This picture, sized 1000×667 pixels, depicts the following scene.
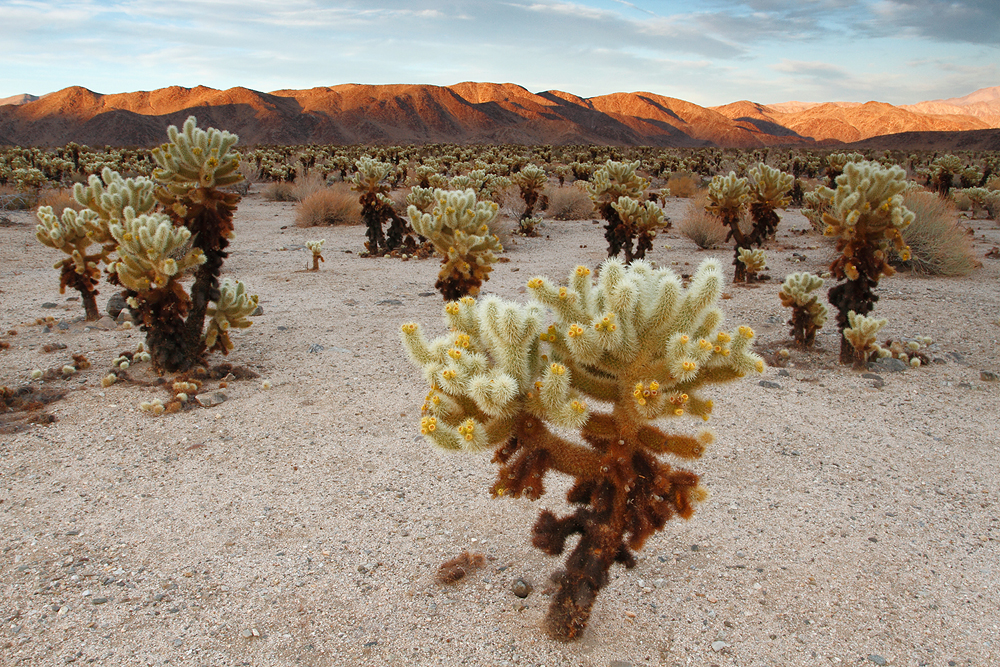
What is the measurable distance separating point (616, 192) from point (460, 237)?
175 inches

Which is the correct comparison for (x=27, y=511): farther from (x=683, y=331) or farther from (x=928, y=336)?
(x=928, y=336)

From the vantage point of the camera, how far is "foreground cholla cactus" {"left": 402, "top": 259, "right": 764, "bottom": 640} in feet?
7.69

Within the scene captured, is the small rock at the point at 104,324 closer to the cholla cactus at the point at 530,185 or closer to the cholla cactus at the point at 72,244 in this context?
the cholla cactus at the point at 72,244

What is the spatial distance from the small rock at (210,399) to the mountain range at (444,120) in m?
62.5

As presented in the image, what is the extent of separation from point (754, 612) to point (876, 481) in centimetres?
167

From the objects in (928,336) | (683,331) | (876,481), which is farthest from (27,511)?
(928,336)

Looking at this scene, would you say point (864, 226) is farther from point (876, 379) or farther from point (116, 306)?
point (116, 306)

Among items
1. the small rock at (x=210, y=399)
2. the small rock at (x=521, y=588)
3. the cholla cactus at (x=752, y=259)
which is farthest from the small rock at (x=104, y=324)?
the cholla cactus at (x=752, y=259)

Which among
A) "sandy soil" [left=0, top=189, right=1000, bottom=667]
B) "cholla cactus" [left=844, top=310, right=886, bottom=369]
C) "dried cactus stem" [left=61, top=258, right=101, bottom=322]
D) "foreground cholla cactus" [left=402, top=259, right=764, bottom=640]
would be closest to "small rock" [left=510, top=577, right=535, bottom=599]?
"sandy soil" [left=0, top=189, right=1000, bottom=667]

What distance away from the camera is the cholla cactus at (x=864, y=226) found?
538 centimetres

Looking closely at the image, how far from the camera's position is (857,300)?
5926 millimetres

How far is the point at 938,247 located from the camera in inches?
365

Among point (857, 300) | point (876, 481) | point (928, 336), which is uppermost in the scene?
point (857, 300)

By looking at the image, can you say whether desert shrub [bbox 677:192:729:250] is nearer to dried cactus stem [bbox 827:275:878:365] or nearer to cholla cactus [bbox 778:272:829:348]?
cholla cactus [bbox 778:272:829:348]
